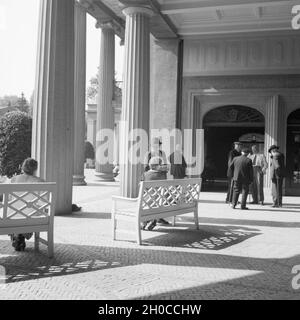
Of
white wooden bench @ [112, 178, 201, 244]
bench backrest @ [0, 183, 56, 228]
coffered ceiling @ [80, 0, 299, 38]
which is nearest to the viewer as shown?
bench backrest @ [0, 183, 56, 228]

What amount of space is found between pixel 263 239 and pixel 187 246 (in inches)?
59.6

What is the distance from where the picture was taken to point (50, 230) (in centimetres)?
584

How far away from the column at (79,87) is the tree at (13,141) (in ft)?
16.9

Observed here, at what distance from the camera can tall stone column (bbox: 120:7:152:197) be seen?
488 inches

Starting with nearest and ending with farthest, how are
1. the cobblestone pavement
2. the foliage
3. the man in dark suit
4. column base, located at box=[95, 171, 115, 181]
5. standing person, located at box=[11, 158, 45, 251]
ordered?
1. the cobblestone pavement
2. standing person, located at box=[11, 158, 45, 251]
3. the man in dark suit
4. column base, located at box=[95, 171, 115, 181]
5. the foliage

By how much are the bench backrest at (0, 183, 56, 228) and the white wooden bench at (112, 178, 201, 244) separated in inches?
59.8

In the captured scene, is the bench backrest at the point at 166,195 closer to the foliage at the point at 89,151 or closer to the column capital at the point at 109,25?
the column capital at the point at 109,25

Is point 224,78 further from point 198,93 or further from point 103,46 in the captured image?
point 103,46

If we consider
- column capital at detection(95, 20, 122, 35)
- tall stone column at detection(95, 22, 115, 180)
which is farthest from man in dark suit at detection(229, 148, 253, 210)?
tall stone column at detection(95, 22, 115, 180)

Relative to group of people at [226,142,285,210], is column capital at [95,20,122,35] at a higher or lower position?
higher

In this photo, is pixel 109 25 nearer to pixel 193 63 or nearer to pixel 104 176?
pixel 193 63

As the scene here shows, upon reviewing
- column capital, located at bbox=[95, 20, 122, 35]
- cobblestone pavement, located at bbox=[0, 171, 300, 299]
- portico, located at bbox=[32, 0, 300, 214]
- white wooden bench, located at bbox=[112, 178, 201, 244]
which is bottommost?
cobblestone pavement, located at bbox=[0, 171, 300, 299]

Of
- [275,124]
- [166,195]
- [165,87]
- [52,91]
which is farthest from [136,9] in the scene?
[275,124]

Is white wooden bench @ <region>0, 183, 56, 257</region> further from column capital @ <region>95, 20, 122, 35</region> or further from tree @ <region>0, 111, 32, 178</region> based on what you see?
column capital @ <region>95, 20, 122, 35</region>
